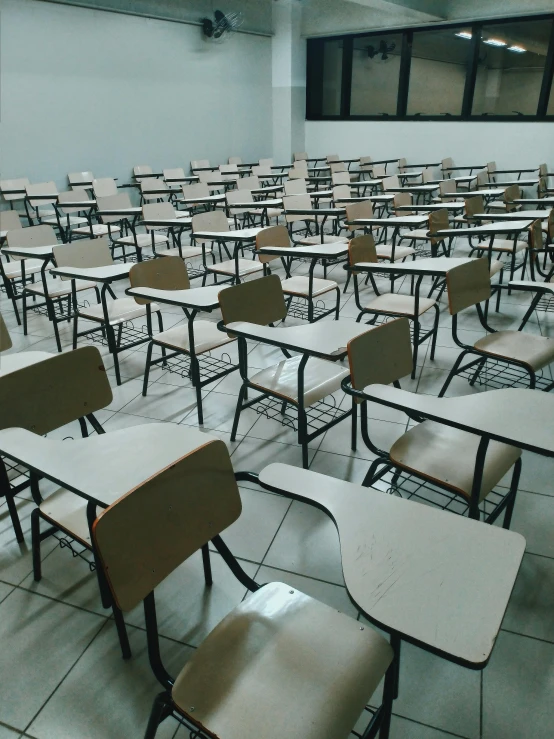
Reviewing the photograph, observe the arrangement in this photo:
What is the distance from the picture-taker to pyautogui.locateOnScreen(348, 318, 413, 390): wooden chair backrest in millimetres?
1637

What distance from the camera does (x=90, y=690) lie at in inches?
51.6

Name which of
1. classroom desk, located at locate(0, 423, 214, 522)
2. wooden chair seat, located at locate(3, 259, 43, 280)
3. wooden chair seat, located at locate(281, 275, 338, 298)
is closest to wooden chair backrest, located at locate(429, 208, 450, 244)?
wooden chair seat, located at locate(281, 275, 338, 298)

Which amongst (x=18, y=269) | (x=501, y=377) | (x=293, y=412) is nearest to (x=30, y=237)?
(x=18, y=269)

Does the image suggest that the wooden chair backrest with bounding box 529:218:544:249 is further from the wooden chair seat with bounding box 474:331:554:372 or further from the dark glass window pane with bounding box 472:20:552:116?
the dark glass window pane with bounding box 472:20:552:116

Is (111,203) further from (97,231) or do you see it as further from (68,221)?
(68,221)

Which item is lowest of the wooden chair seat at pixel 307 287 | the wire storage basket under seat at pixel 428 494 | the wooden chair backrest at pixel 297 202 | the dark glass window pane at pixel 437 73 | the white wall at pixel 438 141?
the wire storage basket under seat at pixel 428 494

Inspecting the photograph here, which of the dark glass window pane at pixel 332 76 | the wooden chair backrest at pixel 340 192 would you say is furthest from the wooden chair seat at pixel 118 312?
the dark glass window pane at pixel 332 76

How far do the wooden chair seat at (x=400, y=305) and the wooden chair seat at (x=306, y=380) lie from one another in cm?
76

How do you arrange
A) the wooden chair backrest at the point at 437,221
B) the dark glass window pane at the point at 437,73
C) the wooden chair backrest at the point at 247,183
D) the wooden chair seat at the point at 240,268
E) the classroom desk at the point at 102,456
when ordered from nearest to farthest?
the classroom desk at the point at 102,456, the wooden chair seat at the point at 240,268, the wooden chair backrest at the point at 437,221, the wooden chair backrest at the point at 247,183, the dark glass window pane at the point at 437,73

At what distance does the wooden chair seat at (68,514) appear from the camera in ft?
4.54

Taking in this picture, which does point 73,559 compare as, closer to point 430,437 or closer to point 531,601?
point 430,437

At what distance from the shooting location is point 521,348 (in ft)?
7.84

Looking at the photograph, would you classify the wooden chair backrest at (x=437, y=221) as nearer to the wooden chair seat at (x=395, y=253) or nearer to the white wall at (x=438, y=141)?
the wooden chair seat at (x=395, y=253)

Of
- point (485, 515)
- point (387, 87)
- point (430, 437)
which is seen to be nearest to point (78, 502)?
point (430, 437)
